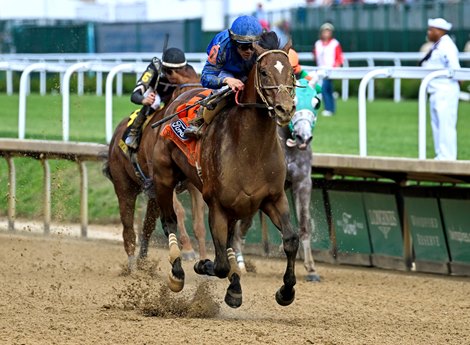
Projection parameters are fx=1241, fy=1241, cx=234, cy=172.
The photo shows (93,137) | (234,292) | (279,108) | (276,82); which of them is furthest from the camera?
(93,137)

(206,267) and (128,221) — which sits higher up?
(206,267)

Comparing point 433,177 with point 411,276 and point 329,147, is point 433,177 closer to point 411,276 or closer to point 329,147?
point 411,276

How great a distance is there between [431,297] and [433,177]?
167 centimetres

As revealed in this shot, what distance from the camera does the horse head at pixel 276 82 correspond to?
24.9 feet

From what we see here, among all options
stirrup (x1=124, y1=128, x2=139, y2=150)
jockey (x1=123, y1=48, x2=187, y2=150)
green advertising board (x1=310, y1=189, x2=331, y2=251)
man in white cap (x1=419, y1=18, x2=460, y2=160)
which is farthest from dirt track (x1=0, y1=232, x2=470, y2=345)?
man in white cap (x1=419, y1=18, x2=460, y2=160)

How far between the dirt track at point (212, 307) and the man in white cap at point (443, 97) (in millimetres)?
1424

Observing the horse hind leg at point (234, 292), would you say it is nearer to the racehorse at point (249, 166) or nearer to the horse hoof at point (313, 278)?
the racehorse at point (249, 166)

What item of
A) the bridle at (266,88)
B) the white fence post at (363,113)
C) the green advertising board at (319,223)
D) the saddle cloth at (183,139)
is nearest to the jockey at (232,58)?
the saddle cloth at (183,139)

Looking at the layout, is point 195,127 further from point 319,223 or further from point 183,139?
point 319,223

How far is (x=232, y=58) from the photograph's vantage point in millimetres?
8562

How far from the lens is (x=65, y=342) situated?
703cm

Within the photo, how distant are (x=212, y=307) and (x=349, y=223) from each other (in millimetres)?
3445

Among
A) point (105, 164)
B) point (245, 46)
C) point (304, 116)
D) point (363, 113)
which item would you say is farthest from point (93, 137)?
point (245, 46)

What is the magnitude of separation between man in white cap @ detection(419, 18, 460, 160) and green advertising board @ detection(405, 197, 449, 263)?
0.55 meters
